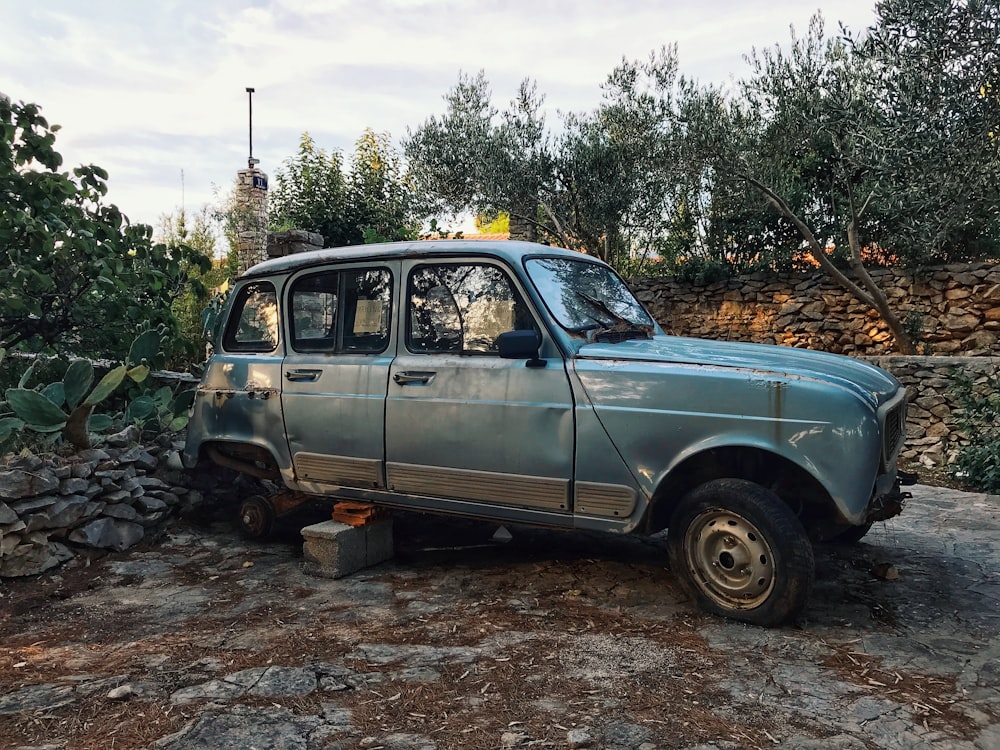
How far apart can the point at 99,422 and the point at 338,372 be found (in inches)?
89.8

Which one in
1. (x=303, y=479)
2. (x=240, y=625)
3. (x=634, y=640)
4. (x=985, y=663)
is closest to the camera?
(x=985, y=663)

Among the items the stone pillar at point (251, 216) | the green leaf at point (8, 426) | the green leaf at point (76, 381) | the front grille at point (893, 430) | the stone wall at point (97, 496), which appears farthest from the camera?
the stone pillar at point (251, 216)

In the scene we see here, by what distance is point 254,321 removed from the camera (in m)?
5.01

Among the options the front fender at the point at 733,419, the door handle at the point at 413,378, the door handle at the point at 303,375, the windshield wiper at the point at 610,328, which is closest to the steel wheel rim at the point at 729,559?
the front fender at the point at 733,419

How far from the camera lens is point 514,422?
3.90 m

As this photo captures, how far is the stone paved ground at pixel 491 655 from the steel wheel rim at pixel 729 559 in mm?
175

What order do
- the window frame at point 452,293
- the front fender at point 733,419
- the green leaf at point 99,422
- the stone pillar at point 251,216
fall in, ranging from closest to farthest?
1. the front fender at point 733,419
2. the window frame at point 452,293
3. the green leaf at point 99,422
4. the stone pillar at point 251,216

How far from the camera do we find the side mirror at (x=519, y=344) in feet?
12.3

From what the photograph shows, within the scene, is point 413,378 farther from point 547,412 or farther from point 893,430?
point 893,430

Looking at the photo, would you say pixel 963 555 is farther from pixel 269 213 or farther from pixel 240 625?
pixel 269 213

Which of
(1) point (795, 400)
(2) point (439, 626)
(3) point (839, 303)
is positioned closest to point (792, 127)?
(3) point (839, 303)

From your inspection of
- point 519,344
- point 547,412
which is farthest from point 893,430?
point 519,344

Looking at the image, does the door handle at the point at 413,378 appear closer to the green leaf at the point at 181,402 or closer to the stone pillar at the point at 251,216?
the green leaf at the point at 181,402

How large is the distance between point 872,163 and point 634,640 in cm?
785
